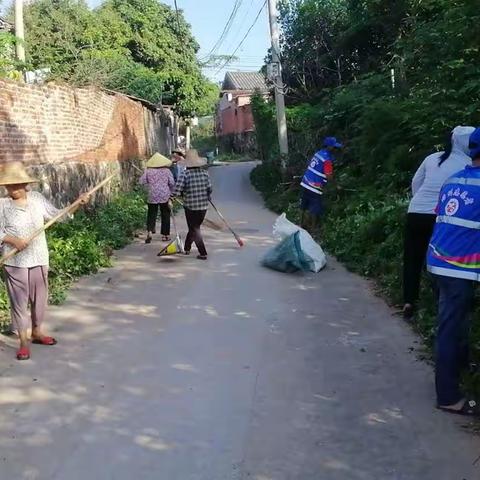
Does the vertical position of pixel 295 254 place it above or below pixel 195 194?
below

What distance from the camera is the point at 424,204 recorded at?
551cm

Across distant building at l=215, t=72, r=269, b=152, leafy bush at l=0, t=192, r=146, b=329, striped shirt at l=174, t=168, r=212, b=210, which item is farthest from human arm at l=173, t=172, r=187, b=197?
distant building at l=215, t=72, r=269, b=152

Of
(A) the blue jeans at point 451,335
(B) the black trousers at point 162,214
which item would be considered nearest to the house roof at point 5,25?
(B) the black trousers at point 162,214

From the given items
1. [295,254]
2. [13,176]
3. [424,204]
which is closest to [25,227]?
[13,176]

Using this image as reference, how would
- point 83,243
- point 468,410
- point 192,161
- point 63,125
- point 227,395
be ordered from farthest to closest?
point 63,125 → point 192,161 → point 83,243 → point 227,395 → point 468,410

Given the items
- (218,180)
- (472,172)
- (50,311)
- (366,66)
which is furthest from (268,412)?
(218,180)

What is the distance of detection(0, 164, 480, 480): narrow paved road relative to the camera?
345 cm

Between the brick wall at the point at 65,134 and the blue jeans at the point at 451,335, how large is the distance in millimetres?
6228

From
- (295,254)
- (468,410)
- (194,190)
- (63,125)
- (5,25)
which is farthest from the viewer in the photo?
(5,25)

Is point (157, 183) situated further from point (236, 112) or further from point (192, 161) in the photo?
point (236, 112)

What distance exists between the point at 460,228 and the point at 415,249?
6.46 ft

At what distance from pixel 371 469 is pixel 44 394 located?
7.70 ft

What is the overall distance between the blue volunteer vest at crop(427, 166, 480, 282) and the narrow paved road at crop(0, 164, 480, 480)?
0.93m

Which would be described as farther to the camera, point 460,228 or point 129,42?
point 129,42
